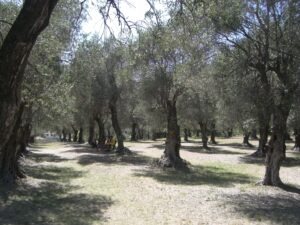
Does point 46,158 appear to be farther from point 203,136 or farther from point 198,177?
point 203,136

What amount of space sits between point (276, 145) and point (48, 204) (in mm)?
8333

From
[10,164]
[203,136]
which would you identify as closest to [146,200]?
[10,164]

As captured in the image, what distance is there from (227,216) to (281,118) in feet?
18.8

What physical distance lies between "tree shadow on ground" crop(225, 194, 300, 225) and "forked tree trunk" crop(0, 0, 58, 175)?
7.54m

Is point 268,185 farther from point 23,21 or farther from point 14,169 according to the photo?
point 23,21

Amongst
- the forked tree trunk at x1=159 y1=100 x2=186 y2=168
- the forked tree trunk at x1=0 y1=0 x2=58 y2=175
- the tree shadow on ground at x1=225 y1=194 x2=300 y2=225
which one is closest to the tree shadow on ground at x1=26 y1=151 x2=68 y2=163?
the forked tree trunk at x1=159 y1=100 x2=186 y2=168

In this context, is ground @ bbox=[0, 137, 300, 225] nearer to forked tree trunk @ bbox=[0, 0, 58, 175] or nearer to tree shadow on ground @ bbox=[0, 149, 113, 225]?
tree shadow on ground @ bbox=[0, 149, 113, 225]

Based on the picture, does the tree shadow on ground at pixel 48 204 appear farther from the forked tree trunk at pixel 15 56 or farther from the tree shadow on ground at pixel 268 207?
the forked tree trunk at pixel 15 56

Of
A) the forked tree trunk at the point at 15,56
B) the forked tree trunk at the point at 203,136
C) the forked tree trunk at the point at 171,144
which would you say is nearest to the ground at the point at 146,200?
the forked tree trunk at the point at 171,144

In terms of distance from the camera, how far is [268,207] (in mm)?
12703

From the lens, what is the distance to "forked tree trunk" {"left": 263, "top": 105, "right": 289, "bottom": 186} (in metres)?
15.9

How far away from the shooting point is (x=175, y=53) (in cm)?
2352

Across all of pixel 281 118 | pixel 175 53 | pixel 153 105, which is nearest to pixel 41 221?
pixel 281 118

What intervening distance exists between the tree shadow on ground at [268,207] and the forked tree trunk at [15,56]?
754 centimetres
